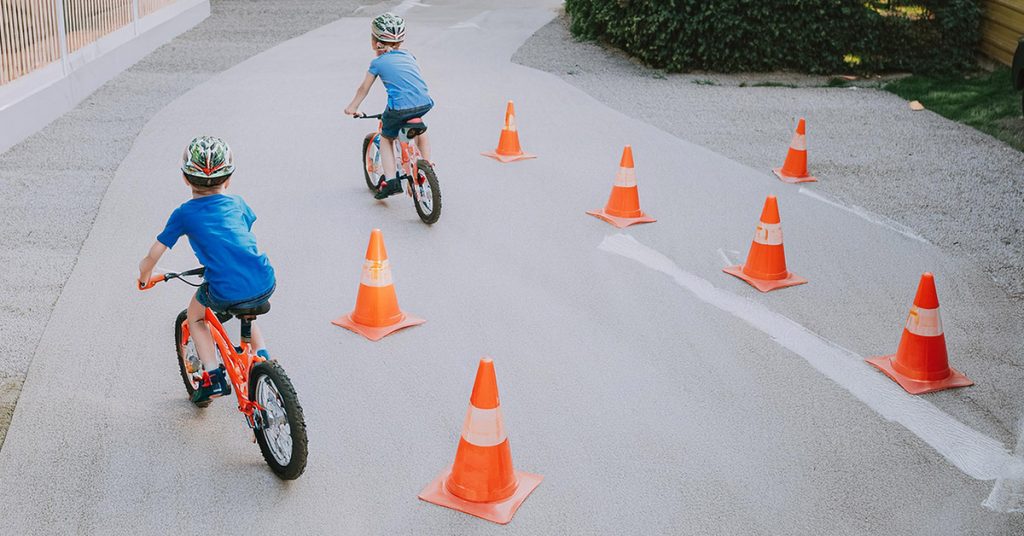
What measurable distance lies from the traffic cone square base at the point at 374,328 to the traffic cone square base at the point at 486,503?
1.77 m

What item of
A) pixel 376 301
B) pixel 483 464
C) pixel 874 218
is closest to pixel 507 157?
pixel 874 218

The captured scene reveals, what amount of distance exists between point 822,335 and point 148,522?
4.19 meters

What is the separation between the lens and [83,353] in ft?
20.2

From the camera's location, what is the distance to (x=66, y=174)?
9703mm

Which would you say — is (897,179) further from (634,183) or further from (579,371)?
(579,371)

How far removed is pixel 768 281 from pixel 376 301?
284 centimetres

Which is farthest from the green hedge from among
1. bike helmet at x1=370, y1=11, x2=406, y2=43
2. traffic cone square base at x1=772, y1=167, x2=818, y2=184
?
bike helmet at x1=370, y1=11, x2=406, y2=43

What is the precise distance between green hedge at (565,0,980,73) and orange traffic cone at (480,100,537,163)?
5843mm

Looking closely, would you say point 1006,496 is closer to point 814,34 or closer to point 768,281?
point 768,281

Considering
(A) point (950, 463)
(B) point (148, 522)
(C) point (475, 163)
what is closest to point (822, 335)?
(A) point (950, 463)

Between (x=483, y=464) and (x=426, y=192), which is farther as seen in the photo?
(x=426, y=192)

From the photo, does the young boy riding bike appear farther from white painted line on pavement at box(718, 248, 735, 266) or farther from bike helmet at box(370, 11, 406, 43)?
white painted line on pavement at box(718, 248, 735, 266)

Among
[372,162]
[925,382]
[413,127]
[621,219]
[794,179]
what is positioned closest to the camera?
[925,382]

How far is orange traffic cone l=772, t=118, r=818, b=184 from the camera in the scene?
1048 cm
